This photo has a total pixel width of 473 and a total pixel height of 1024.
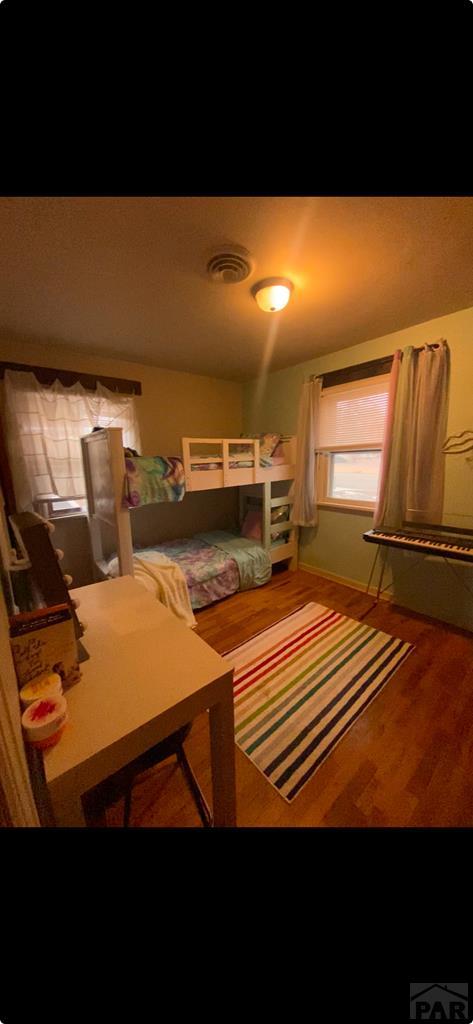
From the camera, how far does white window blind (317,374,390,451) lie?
2.33m

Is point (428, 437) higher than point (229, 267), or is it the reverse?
point (229, 267)

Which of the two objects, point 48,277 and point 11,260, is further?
point 48,277

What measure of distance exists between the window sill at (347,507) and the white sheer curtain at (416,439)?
0.86ft

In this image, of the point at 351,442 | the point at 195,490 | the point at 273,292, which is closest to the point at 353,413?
the point at 351,442

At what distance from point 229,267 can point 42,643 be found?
5.31ft

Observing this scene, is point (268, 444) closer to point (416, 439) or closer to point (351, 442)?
point (351, 442)

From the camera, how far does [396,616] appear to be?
2.23 meters

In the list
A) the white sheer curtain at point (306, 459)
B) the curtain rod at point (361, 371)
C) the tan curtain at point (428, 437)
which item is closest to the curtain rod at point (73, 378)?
the white sheer curtain at point (306, 459)

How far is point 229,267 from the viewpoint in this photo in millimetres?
1315

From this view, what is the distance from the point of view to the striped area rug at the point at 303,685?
4.02ft
